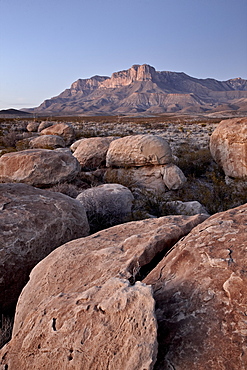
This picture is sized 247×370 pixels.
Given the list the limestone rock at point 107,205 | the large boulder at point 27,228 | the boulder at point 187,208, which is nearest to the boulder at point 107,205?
the limestone rock at point 107,205

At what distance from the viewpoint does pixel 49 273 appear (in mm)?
2461

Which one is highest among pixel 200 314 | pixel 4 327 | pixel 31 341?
pixel 200 314

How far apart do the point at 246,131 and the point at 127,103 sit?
199681 mm

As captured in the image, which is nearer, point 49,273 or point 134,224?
point 49,273

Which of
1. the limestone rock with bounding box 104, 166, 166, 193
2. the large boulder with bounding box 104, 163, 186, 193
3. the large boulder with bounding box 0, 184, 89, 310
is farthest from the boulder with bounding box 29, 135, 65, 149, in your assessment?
the large boulder with bounding box 0, 184, 89, 310

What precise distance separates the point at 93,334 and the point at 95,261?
0.92 m

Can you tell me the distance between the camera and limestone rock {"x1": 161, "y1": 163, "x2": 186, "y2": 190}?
7.72 meters

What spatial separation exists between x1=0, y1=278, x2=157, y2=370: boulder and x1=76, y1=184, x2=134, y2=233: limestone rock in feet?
10.9

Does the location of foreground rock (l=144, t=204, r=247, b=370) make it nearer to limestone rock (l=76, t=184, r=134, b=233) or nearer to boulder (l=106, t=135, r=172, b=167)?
limestone rock (l=76, t=184, r=134, b=233)

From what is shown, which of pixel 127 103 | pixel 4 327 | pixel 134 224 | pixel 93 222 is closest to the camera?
pixel 4 327

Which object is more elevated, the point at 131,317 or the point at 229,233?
the point at 229,233

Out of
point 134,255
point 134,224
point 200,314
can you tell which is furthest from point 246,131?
point 200,314

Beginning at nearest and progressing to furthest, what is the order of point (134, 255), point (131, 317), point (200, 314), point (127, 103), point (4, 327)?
point (131, 317) → point (200, 314) → point (134, 255) → point (4, 327) → point (127, 103)

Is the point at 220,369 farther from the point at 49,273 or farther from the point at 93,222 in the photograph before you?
the point at 93,222
